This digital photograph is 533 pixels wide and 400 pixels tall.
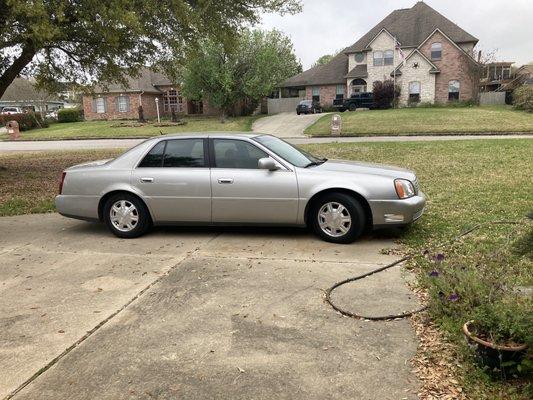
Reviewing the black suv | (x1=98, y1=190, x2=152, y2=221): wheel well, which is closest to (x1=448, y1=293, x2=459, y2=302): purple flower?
(x1=98, y1=190, x2=152, y2=221): wheel well

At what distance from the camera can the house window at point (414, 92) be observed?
138 feet

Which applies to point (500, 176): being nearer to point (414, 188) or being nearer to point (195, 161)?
point (414, 188)

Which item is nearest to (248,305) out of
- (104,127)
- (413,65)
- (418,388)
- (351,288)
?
(351,288)

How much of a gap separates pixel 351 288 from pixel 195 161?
2980mm

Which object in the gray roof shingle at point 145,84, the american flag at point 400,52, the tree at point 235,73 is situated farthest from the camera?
the gray roof shingle at point 145,84

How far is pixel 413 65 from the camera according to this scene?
137ft

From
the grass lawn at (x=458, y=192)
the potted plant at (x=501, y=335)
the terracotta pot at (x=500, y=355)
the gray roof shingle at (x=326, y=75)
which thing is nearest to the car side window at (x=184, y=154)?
the grass lawn at (x=458, y=192)

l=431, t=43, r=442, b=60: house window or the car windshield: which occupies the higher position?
l=431, t=43, r=442, b=60: house window

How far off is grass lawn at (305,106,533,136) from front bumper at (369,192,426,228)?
63.9 ft

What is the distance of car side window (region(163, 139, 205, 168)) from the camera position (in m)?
6.65

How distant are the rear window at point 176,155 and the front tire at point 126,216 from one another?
52 centimetres

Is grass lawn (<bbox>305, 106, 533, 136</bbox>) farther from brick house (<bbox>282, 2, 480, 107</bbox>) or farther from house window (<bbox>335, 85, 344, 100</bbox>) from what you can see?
house window (<bbox>335, 85, 344, 100</bbox>)

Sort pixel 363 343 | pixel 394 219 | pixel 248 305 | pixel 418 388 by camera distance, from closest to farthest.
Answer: pixel 418 388, pixel 363 343, pixel 248 305, pixel 394 219

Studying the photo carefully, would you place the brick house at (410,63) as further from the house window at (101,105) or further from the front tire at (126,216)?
the front tire at (126,216)
